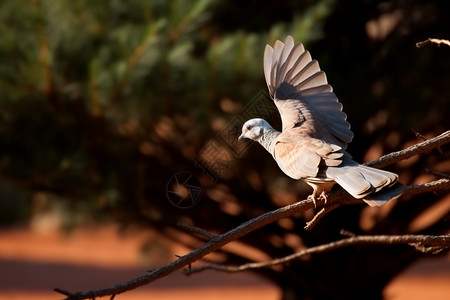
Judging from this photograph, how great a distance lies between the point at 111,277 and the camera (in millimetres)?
6574

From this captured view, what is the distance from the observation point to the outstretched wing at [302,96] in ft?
5.84

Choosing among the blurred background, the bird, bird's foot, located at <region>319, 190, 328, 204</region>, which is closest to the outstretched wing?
the bird

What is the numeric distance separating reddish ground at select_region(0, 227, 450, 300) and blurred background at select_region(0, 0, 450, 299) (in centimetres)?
182

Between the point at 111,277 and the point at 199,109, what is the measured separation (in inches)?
147

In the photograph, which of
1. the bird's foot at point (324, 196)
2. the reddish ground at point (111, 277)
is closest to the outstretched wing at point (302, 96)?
the bird's foot at point (324, 196)

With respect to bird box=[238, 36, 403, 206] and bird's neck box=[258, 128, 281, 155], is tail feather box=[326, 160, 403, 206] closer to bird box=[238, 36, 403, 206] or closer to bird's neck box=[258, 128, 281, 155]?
bird box=[238, 36, 403, 206]

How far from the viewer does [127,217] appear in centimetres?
350

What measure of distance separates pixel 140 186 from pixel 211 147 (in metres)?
0.58

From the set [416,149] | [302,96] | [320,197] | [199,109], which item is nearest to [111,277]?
[199,109]

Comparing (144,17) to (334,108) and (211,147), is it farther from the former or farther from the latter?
(334,108)

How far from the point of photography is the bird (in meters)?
1.59

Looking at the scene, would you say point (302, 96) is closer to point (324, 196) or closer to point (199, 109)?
point (324, 196)

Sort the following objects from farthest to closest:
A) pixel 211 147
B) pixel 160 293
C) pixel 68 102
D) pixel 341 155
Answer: pixel 160 293, pixel 68 102, pixel 211 147, pixel 341 155

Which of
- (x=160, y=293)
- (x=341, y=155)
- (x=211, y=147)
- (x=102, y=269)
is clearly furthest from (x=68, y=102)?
(x=102, y=269)
